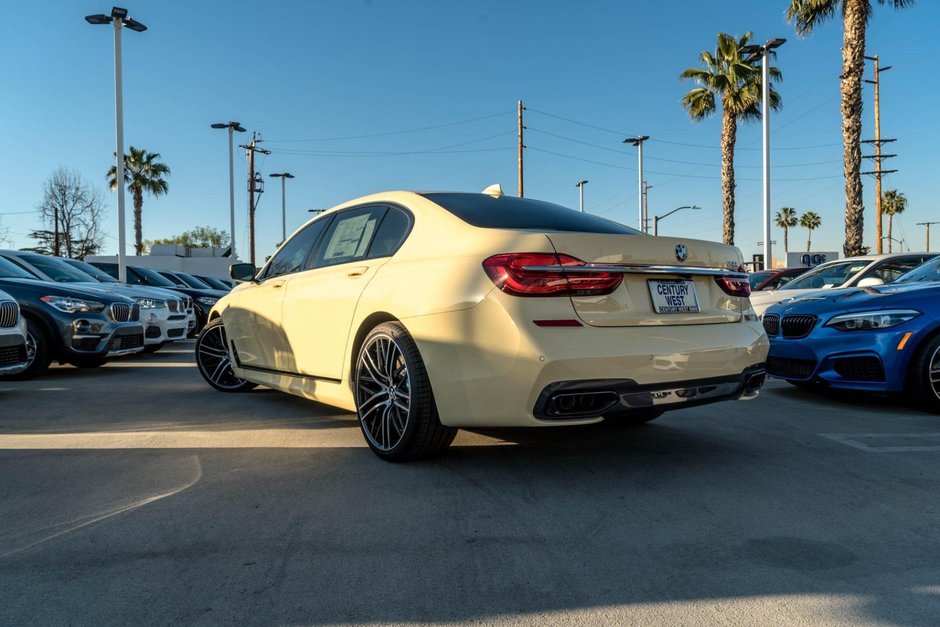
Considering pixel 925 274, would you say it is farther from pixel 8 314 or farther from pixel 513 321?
pixel 8 314

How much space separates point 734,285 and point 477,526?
7.00 feet

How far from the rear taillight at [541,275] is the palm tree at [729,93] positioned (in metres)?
25.1

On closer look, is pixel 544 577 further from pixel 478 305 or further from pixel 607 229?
pixel 607 229

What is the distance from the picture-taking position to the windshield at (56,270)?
988 centimetres

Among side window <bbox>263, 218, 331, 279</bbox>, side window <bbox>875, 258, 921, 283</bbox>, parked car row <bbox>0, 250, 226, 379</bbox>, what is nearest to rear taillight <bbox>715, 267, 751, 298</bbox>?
side window <bbox>263, 218, 331, 279</bbox>

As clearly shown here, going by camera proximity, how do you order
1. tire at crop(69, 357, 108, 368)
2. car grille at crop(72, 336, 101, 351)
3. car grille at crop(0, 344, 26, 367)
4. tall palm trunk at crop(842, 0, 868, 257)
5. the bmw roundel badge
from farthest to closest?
tall palm trunk at crop(842, 0, 868, 257) < tire at crop(69, 357, 108, 368) < car grille at crop(72, 336, 101, 351) < car grille at crop(0, 344, 26, 367) < the bmw roundel badge

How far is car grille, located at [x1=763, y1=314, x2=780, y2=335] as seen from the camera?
668cm

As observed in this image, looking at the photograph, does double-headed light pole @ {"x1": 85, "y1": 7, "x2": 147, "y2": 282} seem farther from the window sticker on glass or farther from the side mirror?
the window sticker on glass

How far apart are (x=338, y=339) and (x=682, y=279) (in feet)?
6.99

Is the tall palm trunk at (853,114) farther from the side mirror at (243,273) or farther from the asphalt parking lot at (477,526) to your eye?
the side mirror at (243,273)

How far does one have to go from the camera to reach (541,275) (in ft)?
11.3

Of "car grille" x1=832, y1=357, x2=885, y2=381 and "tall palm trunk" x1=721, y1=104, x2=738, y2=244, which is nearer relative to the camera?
"car grille" x1=832, y1=357, x2=885, y2=381

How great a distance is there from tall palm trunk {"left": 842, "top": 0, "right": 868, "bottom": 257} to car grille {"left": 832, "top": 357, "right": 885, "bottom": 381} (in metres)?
15.5

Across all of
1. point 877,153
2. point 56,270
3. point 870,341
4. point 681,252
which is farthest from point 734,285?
point 877,153
